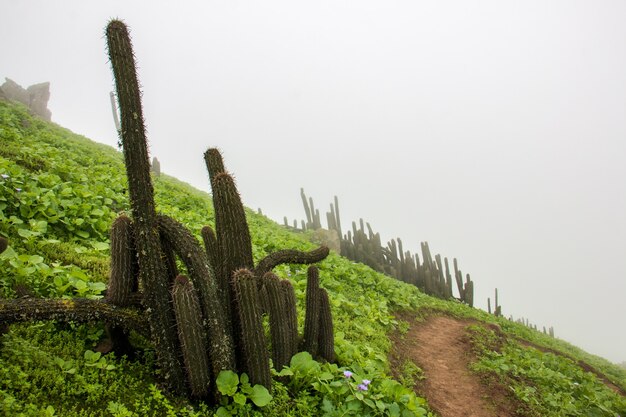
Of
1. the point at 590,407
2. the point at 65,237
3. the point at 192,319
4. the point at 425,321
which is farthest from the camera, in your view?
the point at 425,321

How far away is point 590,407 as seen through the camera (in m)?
7.29

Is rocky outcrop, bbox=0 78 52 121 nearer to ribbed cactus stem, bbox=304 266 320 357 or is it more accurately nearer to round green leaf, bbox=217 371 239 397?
ribbed cactus stem, bbox=304 266 320 357

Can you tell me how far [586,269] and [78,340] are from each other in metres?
150

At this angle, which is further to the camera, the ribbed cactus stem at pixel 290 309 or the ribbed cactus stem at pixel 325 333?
the ribbed cactus stem at pixel 325 333

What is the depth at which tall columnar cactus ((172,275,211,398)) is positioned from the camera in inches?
135

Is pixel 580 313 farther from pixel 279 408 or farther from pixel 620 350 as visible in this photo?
pixel 279 408

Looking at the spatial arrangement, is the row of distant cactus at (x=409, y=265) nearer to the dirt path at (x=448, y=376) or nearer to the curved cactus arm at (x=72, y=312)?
the dirt path at (x=448, y=376)

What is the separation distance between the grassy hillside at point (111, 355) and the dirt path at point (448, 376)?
35 centimetres

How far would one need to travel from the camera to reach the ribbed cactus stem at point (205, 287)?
3.66 meters

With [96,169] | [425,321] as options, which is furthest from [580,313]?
[96,169]

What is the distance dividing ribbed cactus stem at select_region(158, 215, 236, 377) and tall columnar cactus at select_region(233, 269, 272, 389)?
0.59 ft

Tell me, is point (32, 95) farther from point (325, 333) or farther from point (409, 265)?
point (325, 333)

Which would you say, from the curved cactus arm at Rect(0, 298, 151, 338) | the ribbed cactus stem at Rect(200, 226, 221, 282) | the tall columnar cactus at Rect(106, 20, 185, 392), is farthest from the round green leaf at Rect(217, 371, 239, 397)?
the ribbed cactus stem at Rect(200, 226, 221, 282)

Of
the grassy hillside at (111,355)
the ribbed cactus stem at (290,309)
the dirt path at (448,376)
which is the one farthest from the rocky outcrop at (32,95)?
the ribbed cactus stem at (290,309)
